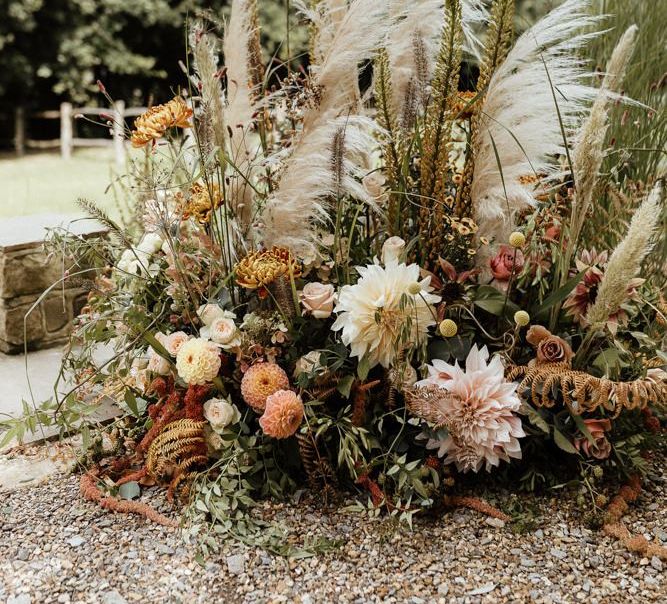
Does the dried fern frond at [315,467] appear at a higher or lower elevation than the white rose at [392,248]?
lower

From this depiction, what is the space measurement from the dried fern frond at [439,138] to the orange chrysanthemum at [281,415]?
589mm

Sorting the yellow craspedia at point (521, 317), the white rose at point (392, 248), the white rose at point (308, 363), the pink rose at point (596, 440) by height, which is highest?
the white rose at point (392, 248)

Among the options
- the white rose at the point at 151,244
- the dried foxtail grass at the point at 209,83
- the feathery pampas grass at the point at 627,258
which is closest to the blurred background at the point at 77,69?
the white rose at the point at 151,244

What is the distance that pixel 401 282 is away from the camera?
1876 mm

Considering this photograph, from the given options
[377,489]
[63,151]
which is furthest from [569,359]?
[63,151]

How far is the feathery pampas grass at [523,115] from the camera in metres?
1.78

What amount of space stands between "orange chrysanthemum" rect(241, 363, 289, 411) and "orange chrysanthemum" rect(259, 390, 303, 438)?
0.04 meters

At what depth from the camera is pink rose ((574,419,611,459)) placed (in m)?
1.92

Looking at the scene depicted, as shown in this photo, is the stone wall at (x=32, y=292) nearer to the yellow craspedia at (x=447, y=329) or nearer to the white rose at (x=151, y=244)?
the white rose at (x=151, y=244)

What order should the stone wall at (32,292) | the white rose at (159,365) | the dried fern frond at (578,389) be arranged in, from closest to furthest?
the dried fern frond at (578,389) < the white rose at (159,365) < the stone wall at (32,292)

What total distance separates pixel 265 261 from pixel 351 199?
48 centimetres

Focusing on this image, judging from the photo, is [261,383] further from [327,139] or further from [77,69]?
[77,69]

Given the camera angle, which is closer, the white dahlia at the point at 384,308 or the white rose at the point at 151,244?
the white dahlia at the point at 384,308

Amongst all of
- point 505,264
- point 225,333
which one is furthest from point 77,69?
point 505,264
